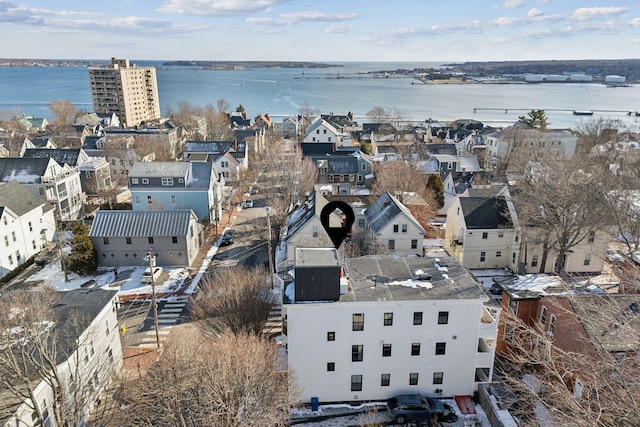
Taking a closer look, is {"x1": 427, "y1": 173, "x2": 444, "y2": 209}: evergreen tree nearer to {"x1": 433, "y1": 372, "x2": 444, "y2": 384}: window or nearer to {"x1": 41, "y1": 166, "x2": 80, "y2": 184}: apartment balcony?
{"x1": 433, "y1": 372, "x2": 444, "y2": 384}: window

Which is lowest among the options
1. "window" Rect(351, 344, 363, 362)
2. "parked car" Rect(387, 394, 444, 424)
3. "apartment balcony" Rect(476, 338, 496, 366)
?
"parked car" Rect(387, 394, 444, 424)

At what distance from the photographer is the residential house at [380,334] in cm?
2169

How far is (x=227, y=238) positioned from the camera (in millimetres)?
44719

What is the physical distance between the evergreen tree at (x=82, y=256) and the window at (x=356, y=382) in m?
25.8

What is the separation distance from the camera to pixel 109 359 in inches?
933

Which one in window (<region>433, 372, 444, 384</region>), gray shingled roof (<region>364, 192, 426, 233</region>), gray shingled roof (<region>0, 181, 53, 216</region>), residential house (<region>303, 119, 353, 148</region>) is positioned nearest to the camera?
window (<region>433, 372, 444, 384</region>)

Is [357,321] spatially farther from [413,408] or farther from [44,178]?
[44,178]

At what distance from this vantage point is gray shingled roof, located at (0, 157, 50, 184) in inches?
1829

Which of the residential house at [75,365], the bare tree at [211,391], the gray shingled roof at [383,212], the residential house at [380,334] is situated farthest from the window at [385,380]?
the gray shingled roof at [383,212]

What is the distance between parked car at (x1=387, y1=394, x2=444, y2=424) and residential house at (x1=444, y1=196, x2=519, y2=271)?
18.6 meters

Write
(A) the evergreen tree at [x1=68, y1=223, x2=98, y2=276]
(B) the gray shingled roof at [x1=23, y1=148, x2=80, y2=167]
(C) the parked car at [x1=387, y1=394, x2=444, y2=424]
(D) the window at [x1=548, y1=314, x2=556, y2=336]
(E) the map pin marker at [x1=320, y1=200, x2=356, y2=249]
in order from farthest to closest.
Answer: (B) the gray shingled roof at [x1=23, y1=148, x2=80, y2=167], (A) the evergreen tree at [x1=68, y1=223, x2=98, y2=276], (D) the window at [x1=548, y1=314, x2=556, y2=336], (C) the parked car at [x1=387, y1=394, x2=444, y2=424], (E) the map pin marker at [x1=320, y1=200, x2=356, y2=249]

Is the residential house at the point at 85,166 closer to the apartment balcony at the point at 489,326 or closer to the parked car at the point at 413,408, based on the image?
the parked car at the point at 413,408

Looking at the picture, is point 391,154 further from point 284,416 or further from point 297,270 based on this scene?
point 284,416

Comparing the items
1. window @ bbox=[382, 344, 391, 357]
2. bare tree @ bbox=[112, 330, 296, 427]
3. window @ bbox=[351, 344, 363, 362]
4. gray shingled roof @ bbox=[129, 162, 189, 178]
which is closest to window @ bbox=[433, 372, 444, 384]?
window @ bbox=[382, 344, 391, 357]
